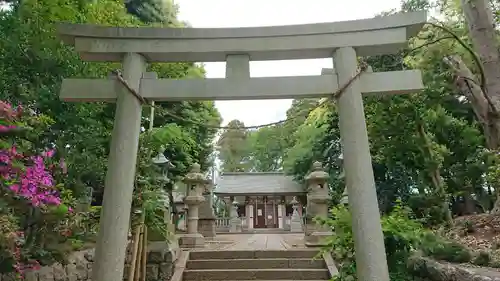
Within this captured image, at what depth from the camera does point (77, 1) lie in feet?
24.0

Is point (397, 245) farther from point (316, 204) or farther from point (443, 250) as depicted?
point (316, 204)

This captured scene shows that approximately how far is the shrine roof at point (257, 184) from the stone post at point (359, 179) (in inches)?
639

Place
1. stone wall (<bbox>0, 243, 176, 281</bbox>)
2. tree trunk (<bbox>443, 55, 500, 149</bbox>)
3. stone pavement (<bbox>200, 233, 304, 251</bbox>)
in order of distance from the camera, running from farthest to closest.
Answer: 1. stone pavement (<bbox>200, 233, 304, 251</bbox>)
2. tree trunk (<bbox>443, 55, 500, 149</bbox>)
3. stone wall (<bbox>0, 243, 176, 281</bbox>)

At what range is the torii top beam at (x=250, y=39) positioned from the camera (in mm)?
3510

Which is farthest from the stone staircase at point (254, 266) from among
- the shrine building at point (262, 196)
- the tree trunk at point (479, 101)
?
the shrine building at point (262, 196)

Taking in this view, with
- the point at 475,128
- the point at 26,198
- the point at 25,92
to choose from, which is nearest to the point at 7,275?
the point at 26,198

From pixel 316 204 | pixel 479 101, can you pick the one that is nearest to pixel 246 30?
pixel 316 204

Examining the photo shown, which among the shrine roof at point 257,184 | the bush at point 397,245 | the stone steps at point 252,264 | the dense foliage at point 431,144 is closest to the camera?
the bush at point 397,245

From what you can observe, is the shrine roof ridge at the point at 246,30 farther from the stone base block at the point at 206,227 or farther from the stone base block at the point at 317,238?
the stone base block at the point at 206,227

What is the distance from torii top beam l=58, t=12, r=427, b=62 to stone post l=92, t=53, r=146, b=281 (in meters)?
0.24

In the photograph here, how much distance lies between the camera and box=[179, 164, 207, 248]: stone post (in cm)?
736

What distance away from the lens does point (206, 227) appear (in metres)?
10.7

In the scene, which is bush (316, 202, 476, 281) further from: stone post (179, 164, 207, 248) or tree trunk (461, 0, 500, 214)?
stone post (179, 164, 207, 248)

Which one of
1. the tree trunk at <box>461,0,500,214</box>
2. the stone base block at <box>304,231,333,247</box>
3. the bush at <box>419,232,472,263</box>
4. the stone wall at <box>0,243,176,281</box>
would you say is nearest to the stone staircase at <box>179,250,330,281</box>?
the stone wall at <box>0,243,176,281</box>
